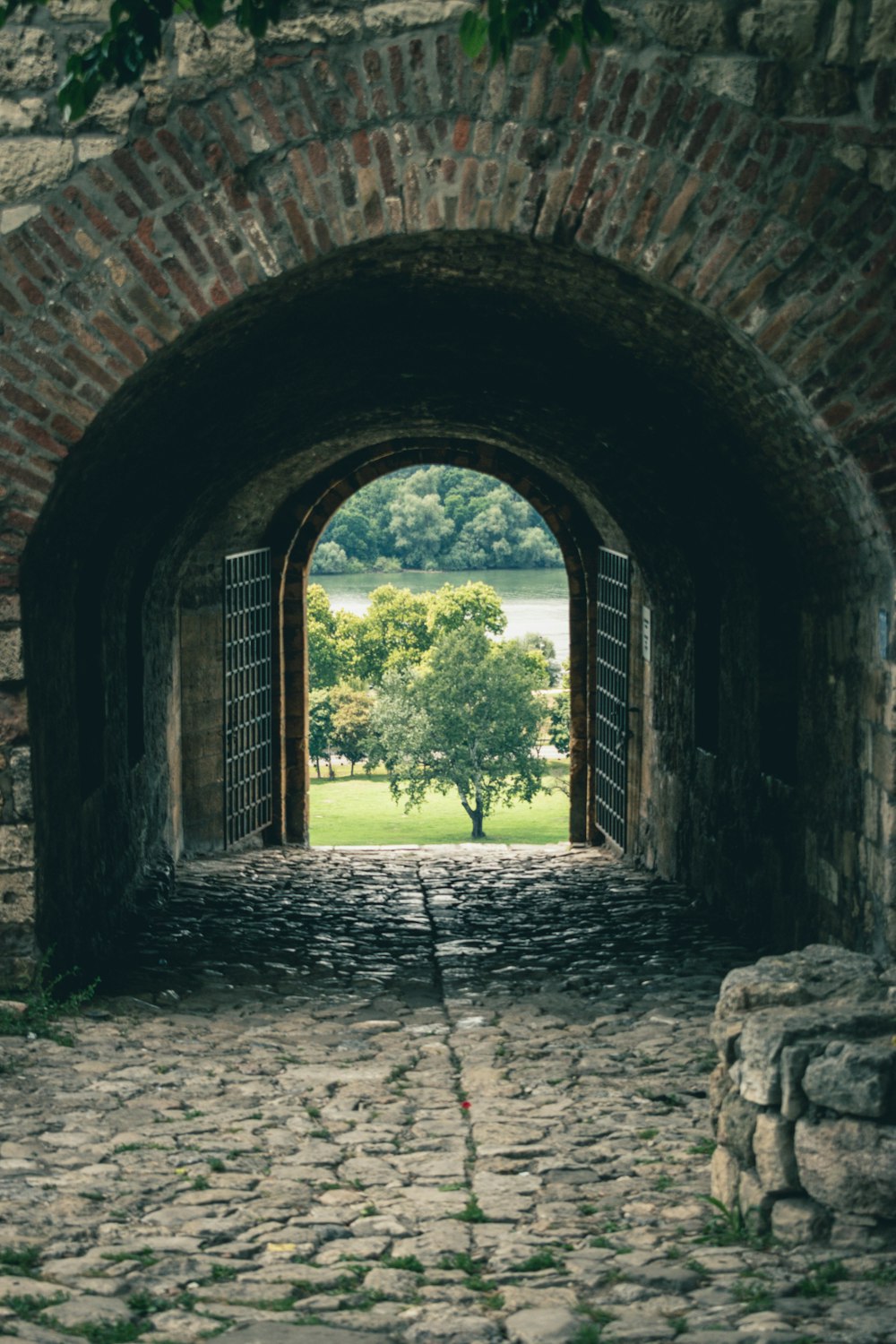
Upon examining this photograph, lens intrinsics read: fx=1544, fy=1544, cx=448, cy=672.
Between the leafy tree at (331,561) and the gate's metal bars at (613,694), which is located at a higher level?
the leafy tree at (331,561)

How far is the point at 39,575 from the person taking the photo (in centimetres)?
587

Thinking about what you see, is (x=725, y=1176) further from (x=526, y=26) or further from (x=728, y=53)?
(x=728, y=53)

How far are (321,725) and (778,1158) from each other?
1915 inches

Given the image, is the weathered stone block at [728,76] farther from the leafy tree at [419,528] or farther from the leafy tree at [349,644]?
the leafy tree at [419,528]

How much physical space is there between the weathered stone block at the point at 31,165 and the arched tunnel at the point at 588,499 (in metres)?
0.72

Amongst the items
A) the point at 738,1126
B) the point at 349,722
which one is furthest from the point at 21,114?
the point at 349,722

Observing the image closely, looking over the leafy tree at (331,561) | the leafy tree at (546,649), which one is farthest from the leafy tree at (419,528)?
the leafy tree at (546,649)

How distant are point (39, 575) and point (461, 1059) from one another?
2.40 m

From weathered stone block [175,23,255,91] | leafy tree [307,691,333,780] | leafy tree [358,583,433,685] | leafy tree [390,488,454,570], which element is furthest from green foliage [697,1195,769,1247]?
leafy tree [390,488,454,570]

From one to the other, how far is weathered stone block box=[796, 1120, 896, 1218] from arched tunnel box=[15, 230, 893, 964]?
196 cm

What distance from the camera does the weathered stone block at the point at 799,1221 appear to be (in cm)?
347

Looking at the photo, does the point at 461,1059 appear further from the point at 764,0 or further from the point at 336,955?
the point at 764,0

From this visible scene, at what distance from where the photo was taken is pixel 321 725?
5191 cm

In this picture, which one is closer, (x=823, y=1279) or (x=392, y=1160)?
(x=823, y=1279)
